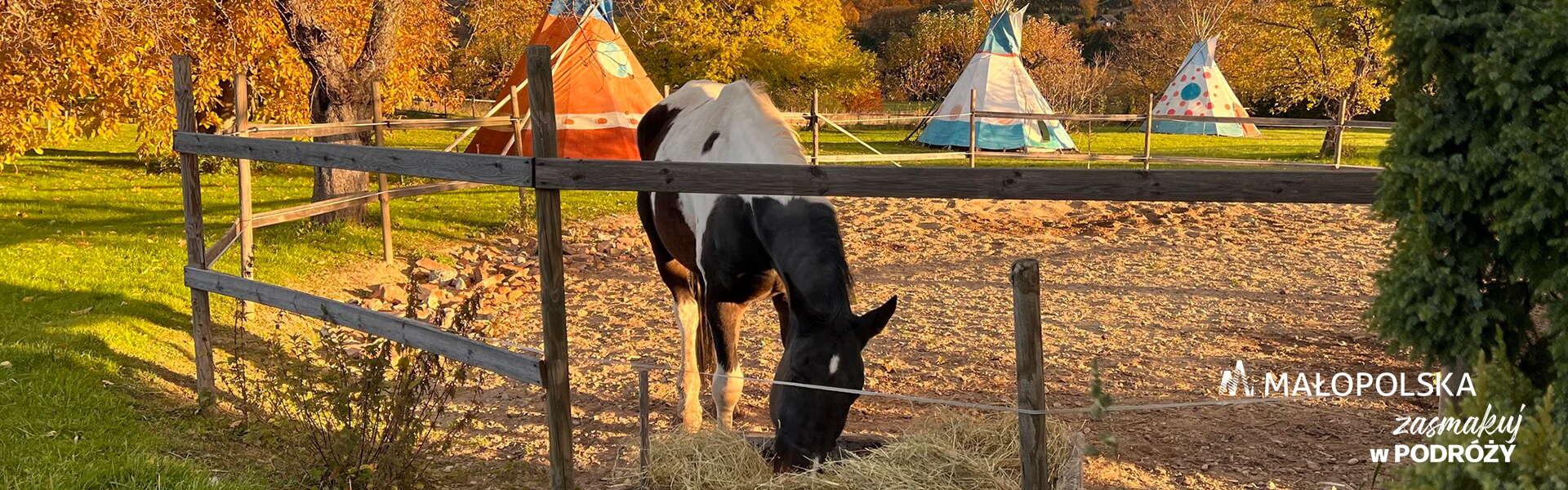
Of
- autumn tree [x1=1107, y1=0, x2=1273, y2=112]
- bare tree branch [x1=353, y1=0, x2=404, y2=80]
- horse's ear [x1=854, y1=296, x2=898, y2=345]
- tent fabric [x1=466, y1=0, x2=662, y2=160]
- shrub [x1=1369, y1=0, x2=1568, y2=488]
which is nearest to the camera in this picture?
shrub [x1=1369, y1=0, x2=1568, y2=488]

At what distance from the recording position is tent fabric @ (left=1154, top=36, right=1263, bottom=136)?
27125 mm

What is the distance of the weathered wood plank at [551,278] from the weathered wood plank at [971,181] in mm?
102

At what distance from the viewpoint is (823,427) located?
3.88 m

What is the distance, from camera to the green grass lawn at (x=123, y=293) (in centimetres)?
439

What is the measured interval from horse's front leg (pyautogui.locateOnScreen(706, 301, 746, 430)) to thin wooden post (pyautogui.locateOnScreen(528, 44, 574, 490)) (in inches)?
43.8

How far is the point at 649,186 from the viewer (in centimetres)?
357

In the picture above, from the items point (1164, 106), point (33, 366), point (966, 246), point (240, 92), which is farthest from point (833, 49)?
point (33, 366)

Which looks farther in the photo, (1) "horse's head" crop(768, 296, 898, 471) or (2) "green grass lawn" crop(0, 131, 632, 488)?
(2) "green grass lawn" crop(0, 131, 632, 488)

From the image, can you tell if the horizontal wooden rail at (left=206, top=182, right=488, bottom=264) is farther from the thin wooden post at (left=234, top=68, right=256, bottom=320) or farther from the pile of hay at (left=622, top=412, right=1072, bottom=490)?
the pile of hay at (left=622, top=412, right=1072, bottom=490)

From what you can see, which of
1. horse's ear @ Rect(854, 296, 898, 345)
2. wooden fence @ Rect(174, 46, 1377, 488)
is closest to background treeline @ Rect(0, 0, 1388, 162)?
A: wooden fence @ Rect(174, 46, 1377, 488)

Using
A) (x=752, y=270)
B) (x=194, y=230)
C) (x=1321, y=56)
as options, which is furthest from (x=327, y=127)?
(x=1321, y=56)

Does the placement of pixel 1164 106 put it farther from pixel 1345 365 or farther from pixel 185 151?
pixel 185 151

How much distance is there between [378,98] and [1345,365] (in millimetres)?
7448

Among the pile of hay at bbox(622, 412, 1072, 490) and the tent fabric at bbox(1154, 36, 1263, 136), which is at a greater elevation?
the tent fabric at bbox(1154, 36, 1263, 136)
